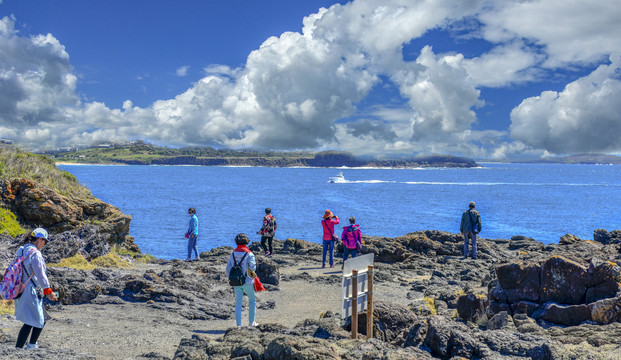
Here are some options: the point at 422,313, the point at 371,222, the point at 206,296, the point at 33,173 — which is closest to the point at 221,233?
the point at 371,222

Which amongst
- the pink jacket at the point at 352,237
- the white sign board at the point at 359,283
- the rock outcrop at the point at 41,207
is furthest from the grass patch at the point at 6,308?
the pink jacket at the point at 352,237

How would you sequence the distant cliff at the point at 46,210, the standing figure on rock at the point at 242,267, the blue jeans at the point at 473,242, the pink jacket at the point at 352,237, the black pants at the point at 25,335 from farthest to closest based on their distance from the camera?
the blue jeans at the point at 473,242 < the distant cliff at the point at 46,210 < the pink jacket at the point at 352,237 < the standing figure on rock at the point at 242,267 < the black pants at the point at 25,335

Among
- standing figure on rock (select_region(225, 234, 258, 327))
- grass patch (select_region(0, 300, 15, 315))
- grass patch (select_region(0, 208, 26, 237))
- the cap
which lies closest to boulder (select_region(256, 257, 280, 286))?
standing figure on rock (select_region(225, 234, 258, 327))

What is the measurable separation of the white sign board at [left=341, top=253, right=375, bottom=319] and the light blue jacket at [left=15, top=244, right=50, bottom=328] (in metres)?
5.29

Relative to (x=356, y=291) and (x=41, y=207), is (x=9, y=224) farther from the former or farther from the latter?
(x=356, y=291)

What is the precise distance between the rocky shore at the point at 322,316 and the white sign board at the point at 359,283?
0.54m

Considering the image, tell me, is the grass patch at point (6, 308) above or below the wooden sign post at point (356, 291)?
below

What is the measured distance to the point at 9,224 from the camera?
18.8m

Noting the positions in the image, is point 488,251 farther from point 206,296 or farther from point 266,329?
point 266,329

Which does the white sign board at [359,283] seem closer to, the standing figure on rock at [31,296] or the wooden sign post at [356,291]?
the wooden sign post at [356,291]

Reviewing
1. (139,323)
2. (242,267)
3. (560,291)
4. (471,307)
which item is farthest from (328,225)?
(560,291)

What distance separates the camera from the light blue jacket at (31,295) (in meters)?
7.93

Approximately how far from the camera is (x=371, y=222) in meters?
57.9

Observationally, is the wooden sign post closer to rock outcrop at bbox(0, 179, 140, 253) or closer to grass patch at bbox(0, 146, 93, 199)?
rock outcrop at bbox(0, 179, 140, 253)
